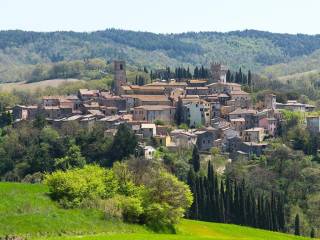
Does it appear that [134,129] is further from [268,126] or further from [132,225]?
[132,225]

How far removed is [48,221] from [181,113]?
237ft

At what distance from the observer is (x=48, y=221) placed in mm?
29281

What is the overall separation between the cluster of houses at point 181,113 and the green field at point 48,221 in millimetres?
49171

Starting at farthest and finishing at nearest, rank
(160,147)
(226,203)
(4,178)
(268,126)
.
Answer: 1. (268,126)
2. (160,147)
3. (4,178)
4. (226,203)

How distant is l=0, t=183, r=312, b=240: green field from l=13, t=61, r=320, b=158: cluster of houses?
4917 cm

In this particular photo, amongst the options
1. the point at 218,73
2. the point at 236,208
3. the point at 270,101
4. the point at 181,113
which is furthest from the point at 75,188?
the point at 218,73

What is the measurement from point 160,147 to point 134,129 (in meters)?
5.90

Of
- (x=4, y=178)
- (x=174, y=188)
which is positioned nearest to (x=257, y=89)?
(x=4, y=178)

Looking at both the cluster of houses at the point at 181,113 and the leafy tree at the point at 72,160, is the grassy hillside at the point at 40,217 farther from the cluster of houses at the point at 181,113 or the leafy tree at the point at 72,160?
the cluster of houses at the point at 181,113

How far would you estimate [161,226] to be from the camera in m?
35.7

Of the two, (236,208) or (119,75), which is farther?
(119,75)

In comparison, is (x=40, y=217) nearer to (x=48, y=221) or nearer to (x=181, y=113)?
(x=48, y=221)

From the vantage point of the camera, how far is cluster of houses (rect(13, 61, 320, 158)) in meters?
90.0

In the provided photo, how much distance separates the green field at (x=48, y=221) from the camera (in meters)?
27.8
